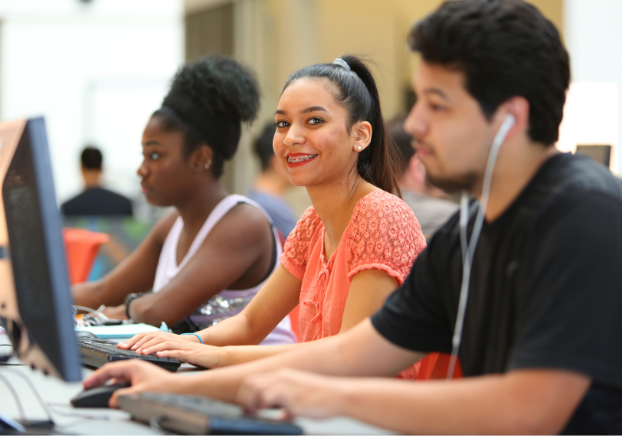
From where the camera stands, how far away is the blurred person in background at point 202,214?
6.75 ft

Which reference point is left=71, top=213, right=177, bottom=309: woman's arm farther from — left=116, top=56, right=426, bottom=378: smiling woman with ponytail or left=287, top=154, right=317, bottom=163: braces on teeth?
left=287, top=154, right=317, bottom=163: braces on teeth

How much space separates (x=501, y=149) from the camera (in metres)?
1.02

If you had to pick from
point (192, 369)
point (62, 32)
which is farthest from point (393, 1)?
point (192, 369)

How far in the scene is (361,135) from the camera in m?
1.72

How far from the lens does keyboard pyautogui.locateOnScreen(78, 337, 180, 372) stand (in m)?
1.41

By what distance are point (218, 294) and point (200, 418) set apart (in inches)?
51.2

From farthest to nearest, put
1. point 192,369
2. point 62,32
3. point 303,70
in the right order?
point 62,32 → point 303,70 → point 192,369

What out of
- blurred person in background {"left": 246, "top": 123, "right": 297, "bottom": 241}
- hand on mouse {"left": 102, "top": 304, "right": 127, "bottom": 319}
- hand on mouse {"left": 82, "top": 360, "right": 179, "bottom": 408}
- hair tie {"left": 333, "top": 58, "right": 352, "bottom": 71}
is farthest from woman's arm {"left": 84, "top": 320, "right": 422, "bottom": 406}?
blurred person in background {"left": 246, "top": 123, "right": 297, "bottom": 241}

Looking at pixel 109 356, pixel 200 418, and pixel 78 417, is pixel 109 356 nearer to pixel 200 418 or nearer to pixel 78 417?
pixel 78 417

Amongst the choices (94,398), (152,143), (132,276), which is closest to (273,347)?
(94,398)

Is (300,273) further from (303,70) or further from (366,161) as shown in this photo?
(303,70)

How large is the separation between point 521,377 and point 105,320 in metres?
1.45

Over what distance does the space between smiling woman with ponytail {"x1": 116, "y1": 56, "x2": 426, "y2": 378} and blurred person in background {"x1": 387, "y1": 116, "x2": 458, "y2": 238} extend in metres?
0.99

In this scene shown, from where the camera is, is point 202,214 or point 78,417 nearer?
point 78,417
